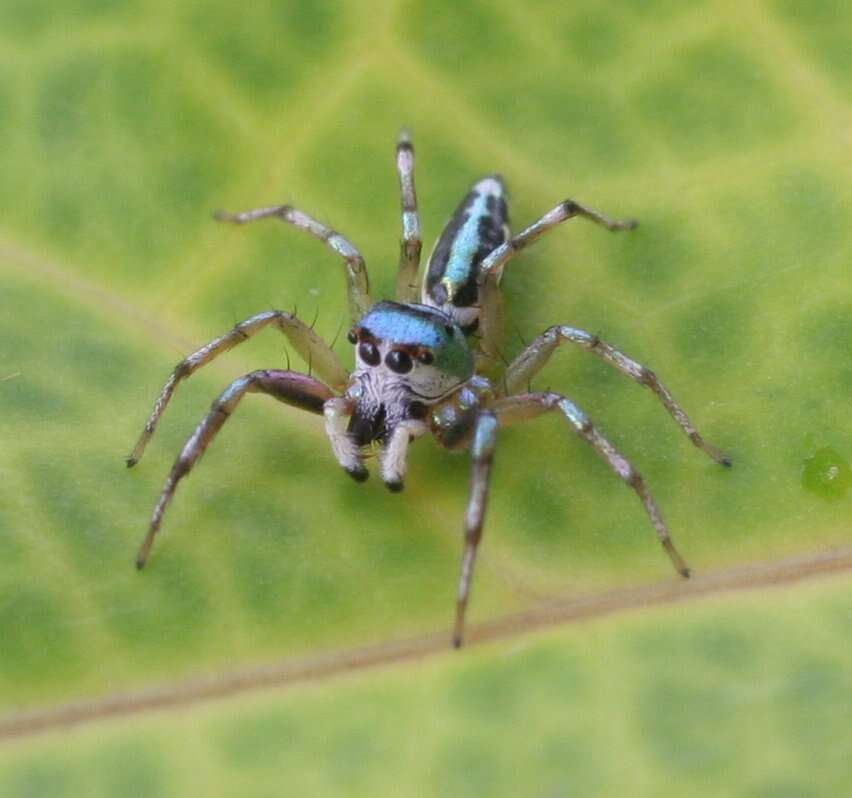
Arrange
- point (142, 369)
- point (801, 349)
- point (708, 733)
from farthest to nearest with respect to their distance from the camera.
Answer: point (142, 369) < point (801, 349) < point (708, 733)

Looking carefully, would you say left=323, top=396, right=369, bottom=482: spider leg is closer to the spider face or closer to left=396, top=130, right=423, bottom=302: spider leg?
the spider face

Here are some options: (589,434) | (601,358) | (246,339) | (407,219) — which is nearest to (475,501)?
(589,434)

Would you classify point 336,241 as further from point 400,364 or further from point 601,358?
point 601,358

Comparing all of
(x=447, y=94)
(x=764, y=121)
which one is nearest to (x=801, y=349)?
(x=764, y=121)

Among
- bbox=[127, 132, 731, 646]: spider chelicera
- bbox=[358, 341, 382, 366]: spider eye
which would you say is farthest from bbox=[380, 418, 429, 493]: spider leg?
bbox=[358, 341, 382, 366]: spider eye

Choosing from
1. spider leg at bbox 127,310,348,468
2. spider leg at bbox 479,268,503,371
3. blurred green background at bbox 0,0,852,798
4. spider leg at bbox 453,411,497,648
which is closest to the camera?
blurred green background at bbox 0,0,852,798

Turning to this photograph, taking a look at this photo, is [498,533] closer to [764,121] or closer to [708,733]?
[708,733]
